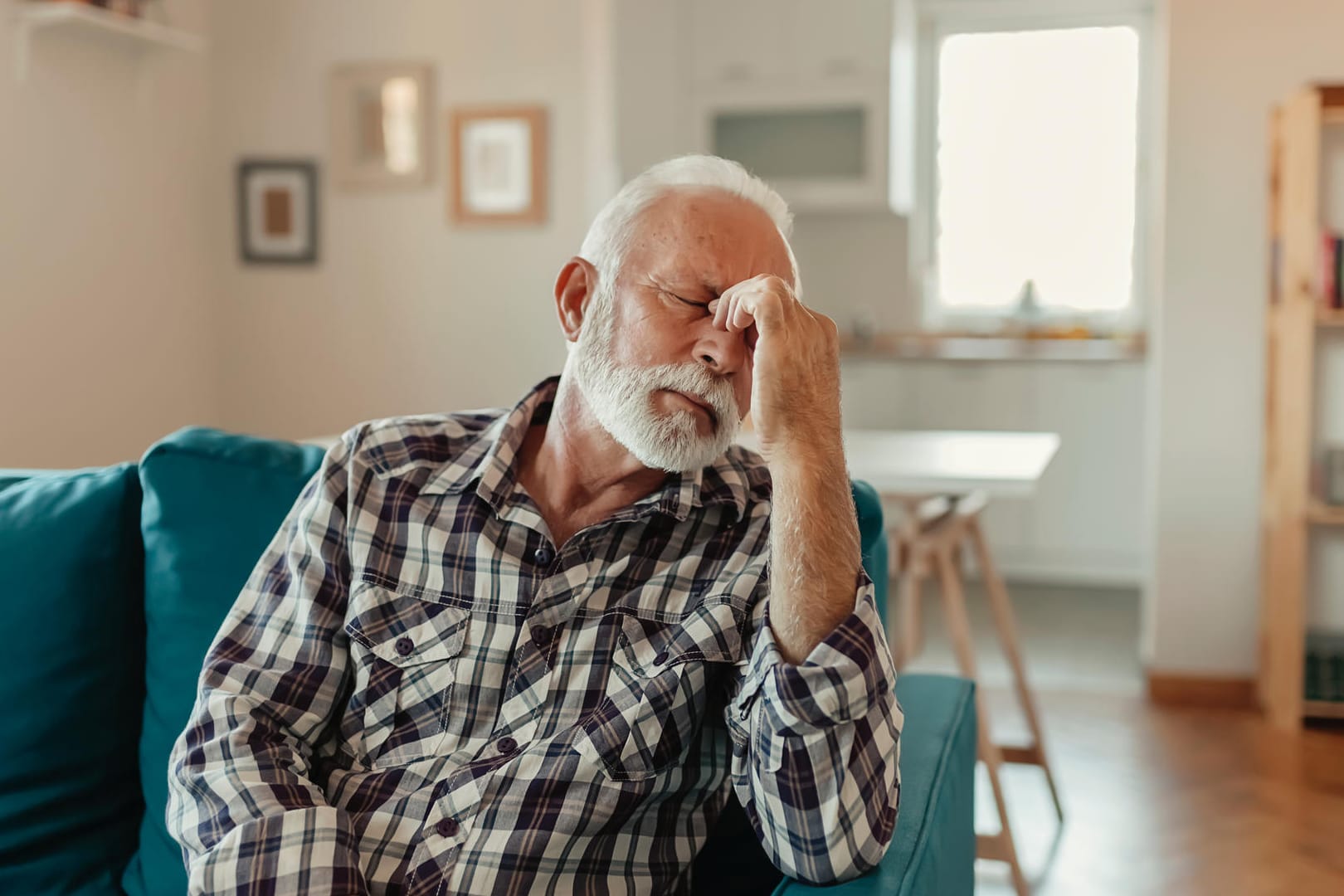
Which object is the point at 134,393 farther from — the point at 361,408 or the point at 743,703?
the point at 743,703

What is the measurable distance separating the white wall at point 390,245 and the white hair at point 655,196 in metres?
2.92

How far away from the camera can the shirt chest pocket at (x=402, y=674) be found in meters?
1.32

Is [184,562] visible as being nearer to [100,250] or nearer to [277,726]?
[277,726]

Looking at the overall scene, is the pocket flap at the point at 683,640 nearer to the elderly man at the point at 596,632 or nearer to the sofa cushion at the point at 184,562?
the elderly man at the point at 596,632

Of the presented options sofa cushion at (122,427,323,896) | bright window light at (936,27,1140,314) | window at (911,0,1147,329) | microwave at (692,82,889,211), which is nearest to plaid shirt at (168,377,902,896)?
sofa cushion at (122,427,323,896)

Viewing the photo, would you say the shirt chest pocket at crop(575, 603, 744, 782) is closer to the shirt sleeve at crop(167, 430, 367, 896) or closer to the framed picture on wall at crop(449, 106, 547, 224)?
the shirt sleeve at crop(167, 430, 367, 896)

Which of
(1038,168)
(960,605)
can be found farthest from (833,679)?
(1038,168)

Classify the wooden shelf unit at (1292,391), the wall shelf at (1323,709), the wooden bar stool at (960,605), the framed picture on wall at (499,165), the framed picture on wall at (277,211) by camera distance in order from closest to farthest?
the wooden bar stool at (960,605) < the wooden shelf unit at (1292,391) < the wall shelf at (1323,709) < the framed picture on wall at (499,165) < the framed picture on wall at (277,211)

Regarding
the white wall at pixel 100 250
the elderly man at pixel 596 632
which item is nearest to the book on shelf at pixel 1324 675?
the elderly man at pixel 596 632

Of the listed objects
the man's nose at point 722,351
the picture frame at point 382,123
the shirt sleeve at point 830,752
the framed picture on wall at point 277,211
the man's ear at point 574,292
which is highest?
the picture frame at point 382,123

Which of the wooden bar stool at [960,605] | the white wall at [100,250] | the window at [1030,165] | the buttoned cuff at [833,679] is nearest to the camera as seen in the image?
the buttoned cuff at [833,679]

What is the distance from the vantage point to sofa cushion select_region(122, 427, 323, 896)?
1.47 meters

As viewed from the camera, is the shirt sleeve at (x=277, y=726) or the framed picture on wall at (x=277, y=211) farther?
the framed picture on wall at (x=277, y=211)

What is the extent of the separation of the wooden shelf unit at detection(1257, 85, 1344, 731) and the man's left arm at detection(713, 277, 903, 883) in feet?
8.35
